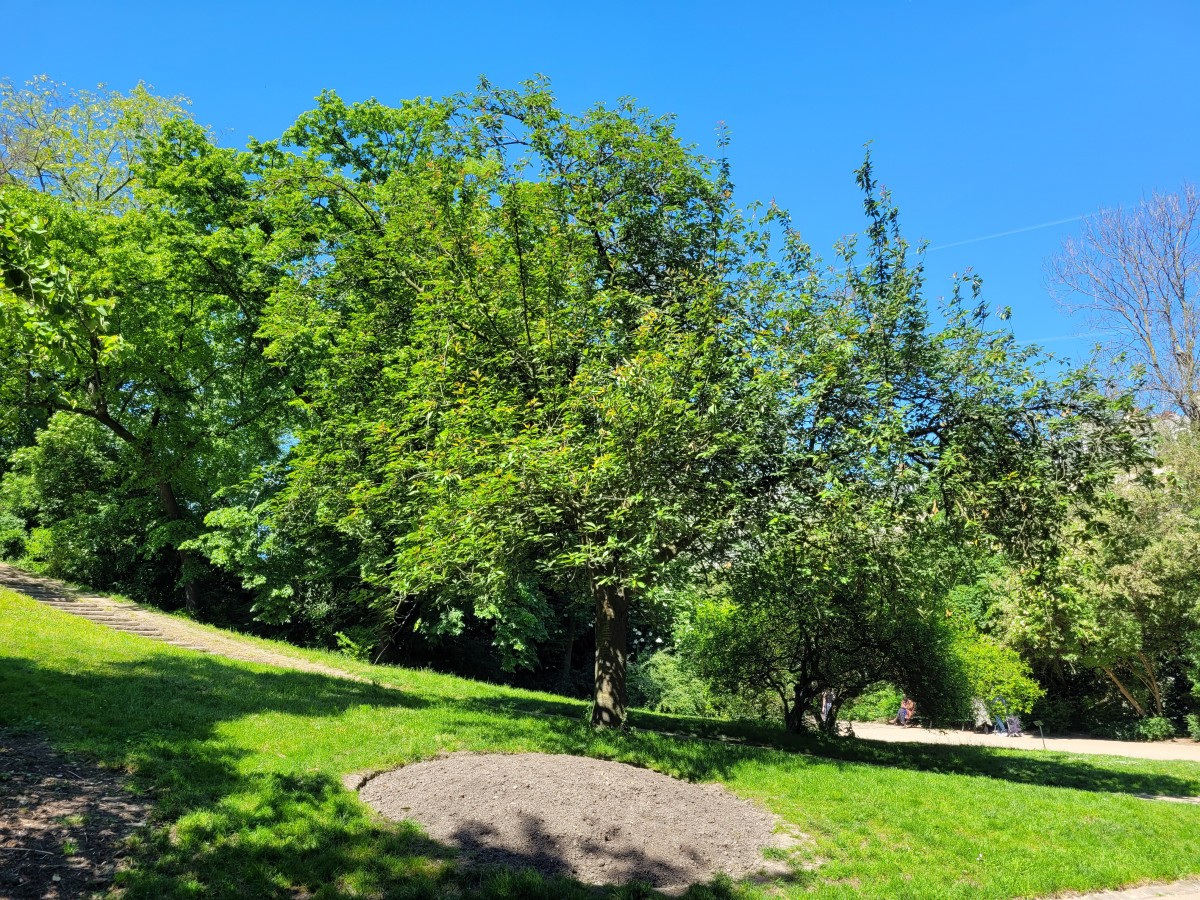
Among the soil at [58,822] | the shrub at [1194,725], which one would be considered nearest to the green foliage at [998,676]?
the shrub at [1194,725]

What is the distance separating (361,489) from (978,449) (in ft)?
28.2

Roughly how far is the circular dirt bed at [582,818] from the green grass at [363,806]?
0.29 meters

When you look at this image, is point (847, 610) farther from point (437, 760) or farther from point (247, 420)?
point (247, 420)

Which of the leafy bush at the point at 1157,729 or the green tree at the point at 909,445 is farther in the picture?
the leafy bush at the point at 1157,729

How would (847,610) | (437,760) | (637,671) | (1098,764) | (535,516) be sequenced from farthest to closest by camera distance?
1. (637,671)
2. (1098,764)
3. (847,610)
4. (535,516)
5. (437,760)

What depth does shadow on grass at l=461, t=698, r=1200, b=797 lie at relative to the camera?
10.4 meters

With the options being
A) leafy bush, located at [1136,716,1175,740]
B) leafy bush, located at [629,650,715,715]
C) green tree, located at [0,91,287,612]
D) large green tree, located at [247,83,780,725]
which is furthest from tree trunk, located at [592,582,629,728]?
leafy bush, located at [1136,716,1175,740]

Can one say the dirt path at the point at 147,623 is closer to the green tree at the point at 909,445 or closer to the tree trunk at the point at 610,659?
the tree trunk at the point at 610,659

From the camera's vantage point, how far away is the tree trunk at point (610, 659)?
35.3ft

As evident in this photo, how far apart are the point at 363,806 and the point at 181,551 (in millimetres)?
17292

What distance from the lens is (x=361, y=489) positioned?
1057 centimetres

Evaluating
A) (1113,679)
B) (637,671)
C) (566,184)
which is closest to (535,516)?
(566,184)

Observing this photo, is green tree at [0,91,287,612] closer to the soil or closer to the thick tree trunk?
the thick tree trunk

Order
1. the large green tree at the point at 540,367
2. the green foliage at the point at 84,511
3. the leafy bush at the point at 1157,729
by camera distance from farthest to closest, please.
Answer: the leafy bush at the point at 1157,729 < the green foliage at the point at 84,511 < the large green tree at the point at 540,367
